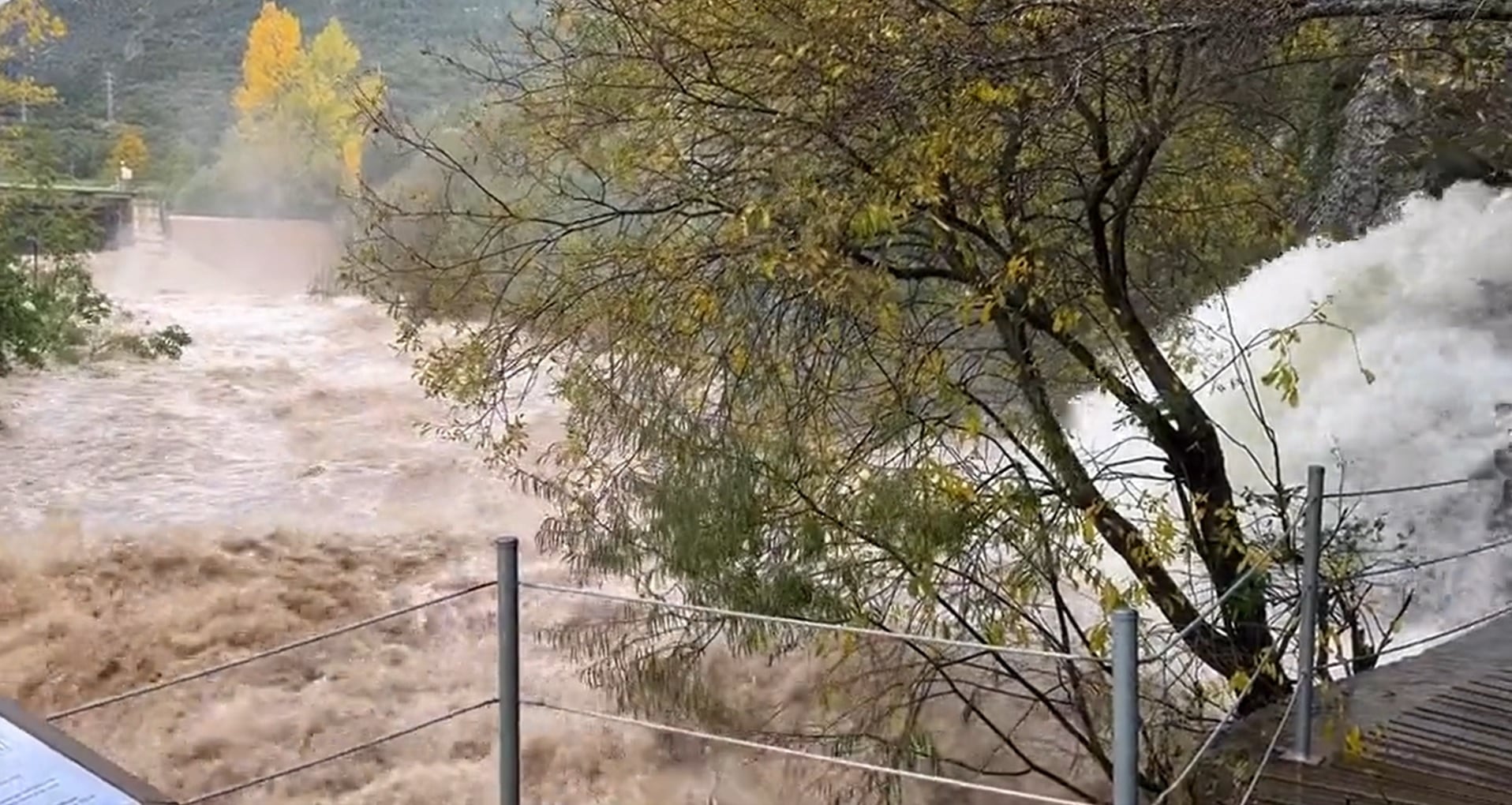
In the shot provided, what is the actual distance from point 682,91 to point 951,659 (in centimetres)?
147

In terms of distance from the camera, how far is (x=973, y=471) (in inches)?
127

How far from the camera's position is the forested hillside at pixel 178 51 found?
9484mm

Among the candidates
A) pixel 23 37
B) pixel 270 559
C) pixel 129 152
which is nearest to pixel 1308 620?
pixel 270 559

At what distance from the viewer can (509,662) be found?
1965 mm

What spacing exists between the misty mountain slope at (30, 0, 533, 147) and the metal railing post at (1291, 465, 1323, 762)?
7797mm

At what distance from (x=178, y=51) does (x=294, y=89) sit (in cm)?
118

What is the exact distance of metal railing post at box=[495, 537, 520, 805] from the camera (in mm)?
1882

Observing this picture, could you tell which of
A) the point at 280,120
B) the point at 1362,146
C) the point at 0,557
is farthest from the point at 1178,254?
the point at 280,120

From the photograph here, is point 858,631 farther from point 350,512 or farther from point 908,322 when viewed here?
point 350,512

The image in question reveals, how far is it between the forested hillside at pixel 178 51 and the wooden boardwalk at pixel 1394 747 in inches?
300

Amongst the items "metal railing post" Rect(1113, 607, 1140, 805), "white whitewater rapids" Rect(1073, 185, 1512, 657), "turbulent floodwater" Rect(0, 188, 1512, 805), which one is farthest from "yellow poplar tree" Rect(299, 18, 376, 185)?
"metal railing post" Rect(1113, 607, 1140, 805)

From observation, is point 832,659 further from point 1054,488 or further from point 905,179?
point 905,179

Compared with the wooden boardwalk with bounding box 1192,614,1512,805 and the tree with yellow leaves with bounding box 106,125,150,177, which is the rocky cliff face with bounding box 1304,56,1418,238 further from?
the tree with yellow leaves with bounding box 106,125,150,177

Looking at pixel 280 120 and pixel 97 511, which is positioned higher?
pixel 280 120
